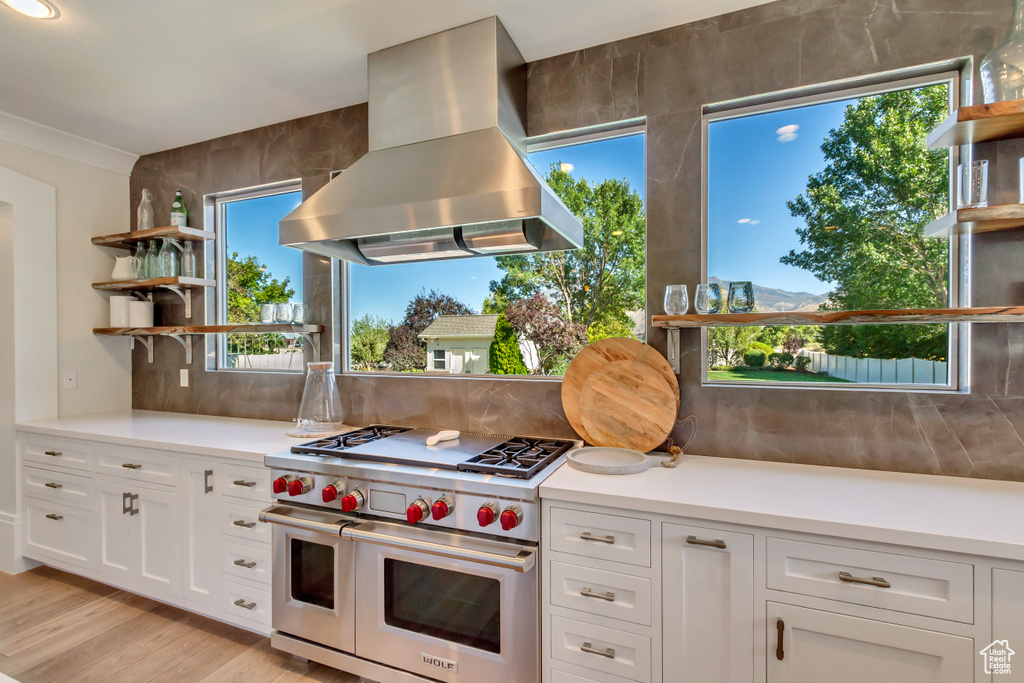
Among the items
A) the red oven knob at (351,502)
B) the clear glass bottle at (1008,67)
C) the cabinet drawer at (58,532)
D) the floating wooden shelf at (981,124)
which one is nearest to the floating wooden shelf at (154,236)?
the cabinet drawer at (58,532)

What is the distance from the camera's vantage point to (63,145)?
289 centimetres

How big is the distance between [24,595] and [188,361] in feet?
4.61

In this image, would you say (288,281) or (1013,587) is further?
(288,281)

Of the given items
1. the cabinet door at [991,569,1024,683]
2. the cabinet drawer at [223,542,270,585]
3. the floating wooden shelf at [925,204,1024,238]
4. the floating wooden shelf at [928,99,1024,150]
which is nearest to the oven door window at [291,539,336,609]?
the cabinet drawer at [223,542,270,585]

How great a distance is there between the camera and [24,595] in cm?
247

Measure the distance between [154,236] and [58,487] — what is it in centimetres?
149

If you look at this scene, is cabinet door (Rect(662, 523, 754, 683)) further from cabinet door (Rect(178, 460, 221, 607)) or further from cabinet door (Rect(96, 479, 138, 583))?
cabinet door (Rect(96, 479, 138, 583))

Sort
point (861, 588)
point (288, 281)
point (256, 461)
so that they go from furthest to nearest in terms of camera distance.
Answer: point (288, 281) < point (256, 461) < point (861, 588)

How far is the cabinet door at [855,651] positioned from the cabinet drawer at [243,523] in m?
1.88

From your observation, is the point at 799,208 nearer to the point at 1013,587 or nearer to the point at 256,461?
the point at 1013,587

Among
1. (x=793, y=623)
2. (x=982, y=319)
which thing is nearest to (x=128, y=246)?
(x=793, y=623)

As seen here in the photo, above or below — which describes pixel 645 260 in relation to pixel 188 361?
above

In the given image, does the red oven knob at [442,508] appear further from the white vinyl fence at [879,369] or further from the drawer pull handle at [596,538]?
the white vinyl fence at [879,369]

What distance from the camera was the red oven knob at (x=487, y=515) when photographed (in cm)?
154
